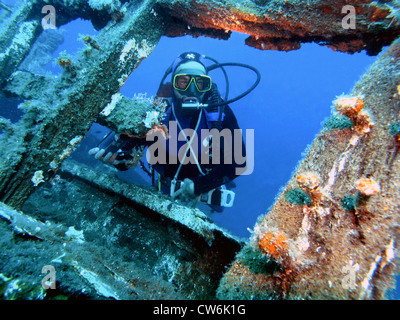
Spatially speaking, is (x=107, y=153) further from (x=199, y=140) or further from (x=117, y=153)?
(x=199, y=140)

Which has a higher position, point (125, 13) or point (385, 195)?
point (125, 13)

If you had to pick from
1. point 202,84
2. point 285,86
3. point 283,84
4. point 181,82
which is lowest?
point 181,82

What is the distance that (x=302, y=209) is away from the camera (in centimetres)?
131

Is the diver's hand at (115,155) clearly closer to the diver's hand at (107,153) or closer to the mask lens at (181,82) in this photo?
the diver's hand at (107,153)

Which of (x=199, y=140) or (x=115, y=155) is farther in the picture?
(x=199, y=140)

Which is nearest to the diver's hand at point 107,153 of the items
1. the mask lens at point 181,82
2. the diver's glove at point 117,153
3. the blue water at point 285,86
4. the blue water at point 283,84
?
the diver's glove at point 117,153

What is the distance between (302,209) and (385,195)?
471 millimetres

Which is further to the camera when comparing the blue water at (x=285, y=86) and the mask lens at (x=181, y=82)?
the blue water at (x=285, y=86)

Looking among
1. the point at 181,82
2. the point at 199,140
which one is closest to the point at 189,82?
the point at 181,82

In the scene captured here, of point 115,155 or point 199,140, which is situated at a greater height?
point 199,140

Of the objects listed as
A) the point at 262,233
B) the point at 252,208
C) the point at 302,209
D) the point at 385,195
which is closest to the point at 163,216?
the point at 262,233

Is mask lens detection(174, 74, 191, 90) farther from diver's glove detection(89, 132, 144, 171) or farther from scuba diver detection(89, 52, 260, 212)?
diver's glove detection(89, 132, 144, 171)

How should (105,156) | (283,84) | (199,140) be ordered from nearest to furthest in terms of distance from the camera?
(105,156) < (199,140) < (283,84)
